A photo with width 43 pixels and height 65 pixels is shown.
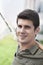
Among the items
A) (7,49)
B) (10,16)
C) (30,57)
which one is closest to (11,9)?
(10,16)

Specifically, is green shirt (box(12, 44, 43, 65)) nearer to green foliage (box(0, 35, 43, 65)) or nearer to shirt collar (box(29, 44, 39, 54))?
shirt collar (box(29, 44, 39, 54))

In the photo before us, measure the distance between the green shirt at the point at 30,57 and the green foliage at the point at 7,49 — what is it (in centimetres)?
71

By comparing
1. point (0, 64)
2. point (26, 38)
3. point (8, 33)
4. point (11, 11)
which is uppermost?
point (26, 38)

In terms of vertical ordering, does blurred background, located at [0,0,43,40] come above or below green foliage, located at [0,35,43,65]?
above

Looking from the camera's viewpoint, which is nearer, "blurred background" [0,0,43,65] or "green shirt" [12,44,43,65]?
"green shirt" [12,44,43,65]

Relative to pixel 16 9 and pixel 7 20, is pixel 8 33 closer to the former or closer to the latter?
pixel 7 20

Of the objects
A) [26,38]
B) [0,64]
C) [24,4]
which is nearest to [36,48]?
[26,38]

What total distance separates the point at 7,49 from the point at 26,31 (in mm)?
870

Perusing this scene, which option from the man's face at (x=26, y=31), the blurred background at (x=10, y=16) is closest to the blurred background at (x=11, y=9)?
the blurred background at (x=10, y=16)

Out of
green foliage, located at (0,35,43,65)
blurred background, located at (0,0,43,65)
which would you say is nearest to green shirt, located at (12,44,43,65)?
green foliage, located at (0,35,43,65)

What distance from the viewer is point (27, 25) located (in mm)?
1475

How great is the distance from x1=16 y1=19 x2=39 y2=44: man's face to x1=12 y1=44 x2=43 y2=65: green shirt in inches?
2.9

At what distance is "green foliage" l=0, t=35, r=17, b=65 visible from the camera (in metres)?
2.21

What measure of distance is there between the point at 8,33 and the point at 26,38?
0.90 m
